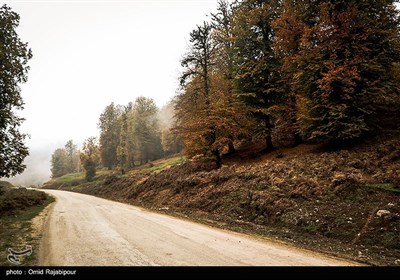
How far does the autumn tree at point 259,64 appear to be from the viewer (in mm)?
20969

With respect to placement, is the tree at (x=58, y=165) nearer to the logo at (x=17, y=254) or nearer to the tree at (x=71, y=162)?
the tree at (x=71, y=162)

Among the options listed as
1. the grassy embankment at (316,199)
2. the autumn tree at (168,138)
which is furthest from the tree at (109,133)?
the grassy embankment at (316,199)

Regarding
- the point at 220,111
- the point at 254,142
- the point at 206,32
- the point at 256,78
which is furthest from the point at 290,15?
the point at 254,142

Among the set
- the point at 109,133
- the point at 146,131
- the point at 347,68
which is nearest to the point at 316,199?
the point at 347,68

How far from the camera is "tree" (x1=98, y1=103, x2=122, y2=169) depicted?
6775 centimetres

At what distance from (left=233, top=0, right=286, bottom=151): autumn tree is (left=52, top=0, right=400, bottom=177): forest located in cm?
8

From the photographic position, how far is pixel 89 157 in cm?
6431

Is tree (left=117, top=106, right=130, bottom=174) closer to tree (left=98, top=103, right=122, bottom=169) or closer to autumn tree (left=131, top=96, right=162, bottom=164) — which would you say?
autumn tree (left=131, top=96, right=162, bottom=164)

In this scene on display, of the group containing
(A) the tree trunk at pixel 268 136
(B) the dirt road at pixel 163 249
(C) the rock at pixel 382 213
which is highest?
(A) the tree trunk at pixel 268 136

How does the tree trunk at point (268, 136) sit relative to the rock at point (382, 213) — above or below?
above

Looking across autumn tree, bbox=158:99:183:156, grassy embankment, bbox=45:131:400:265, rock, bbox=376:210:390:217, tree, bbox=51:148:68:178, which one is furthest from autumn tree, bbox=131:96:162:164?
tree, bbox=51:148:68:178

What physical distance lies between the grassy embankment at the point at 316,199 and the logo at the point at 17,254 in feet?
23.3

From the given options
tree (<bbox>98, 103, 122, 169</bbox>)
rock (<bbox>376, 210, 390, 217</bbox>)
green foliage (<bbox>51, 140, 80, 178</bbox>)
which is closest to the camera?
rock (<bbox>376, 210, 390, 217</bbox>)
